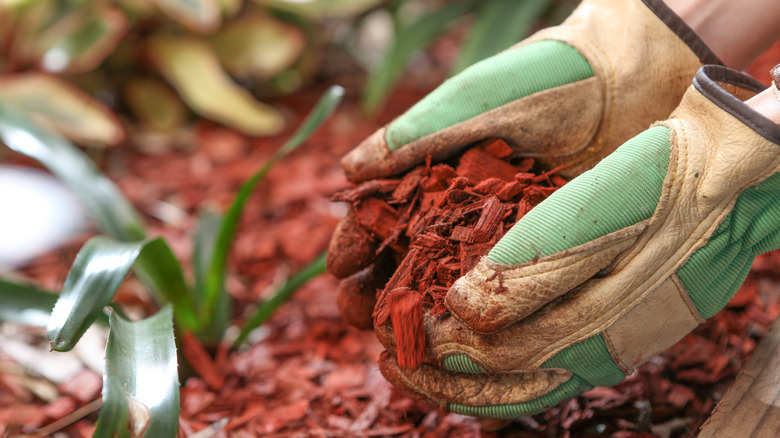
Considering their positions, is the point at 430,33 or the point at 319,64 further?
the point at 319,64

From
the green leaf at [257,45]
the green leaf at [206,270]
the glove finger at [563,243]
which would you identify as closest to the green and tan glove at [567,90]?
the glove finger at [563,243]

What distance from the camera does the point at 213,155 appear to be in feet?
8.79

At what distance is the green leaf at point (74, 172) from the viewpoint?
57.9 inches

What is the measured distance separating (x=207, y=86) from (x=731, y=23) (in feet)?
7.25

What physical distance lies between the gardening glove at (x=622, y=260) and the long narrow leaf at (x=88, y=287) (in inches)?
19.4

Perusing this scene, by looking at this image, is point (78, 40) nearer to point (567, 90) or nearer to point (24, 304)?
point (24, 304)

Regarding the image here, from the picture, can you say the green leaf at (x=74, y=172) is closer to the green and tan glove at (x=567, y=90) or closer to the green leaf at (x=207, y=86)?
the green and tan glove at (x=567, y=90)

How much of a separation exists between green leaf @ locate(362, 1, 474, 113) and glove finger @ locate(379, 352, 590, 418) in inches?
70.7

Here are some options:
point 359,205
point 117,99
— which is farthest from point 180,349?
point 117,99

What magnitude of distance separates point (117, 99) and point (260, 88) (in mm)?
733

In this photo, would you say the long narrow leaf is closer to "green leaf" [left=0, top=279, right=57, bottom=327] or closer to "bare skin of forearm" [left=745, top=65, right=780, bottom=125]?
"green leaf" [left=0, top=279, right=57, bottom=327]

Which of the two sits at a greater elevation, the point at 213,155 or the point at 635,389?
the point at 213,155

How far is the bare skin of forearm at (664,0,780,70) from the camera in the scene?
110 cm

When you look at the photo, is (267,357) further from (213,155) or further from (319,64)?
(319,64)
